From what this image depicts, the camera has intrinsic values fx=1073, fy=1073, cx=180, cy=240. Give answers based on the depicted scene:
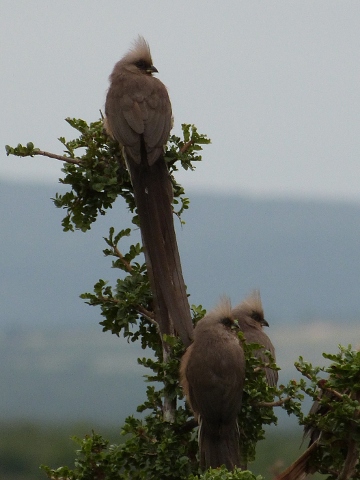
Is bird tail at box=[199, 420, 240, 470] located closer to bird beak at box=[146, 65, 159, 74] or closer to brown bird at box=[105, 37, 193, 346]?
brown bird at box=[105, 37, 193, 346]

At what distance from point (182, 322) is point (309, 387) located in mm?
1204

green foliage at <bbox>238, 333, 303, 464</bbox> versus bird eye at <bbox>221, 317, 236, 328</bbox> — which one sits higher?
bird eye at <bbox>221, 317, 236, 328</bbox>

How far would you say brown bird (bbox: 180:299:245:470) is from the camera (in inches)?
256

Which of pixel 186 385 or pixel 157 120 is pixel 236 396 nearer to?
pixel 186 385

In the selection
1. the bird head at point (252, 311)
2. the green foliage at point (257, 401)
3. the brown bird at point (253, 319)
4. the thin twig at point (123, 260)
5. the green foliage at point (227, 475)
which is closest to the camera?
the green foliage at point (227, 475)

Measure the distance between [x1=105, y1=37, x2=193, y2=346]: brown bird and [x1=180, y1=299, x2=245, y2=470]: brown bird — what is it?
0.19 meters

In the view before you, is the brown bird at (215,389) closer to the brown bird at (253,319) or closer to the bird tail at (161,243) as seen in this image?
the bird tail at (161,243)

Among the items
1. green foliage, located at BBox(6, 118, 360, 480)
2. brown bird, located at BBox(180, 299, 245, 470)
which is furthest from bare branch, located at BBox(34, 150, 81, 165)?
brown bird, located at BBox(180, 299, 245, 470)

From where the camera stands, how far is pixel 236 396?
6.51m

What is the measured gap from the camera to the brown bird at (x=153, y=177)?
697cm

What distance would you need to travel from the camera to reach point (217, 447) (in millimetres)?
6461

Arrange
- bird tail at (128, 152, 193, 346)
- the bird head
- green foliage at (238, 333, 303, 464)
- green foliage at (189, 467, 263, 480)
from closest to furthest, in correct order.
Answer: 1. green foliage at (189, 467, 263, 480)
2. green foliage at (238, 333, 303, 464)
3. bird tail at (128, 152, 193, 346)
4. the bird head

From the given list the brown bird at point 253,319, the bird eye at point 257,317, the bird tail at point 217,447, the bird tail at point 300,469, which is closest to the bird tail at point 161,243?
the bird tail at point 217,447

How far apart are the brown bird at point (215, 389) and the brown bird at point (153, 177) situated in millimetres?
190
